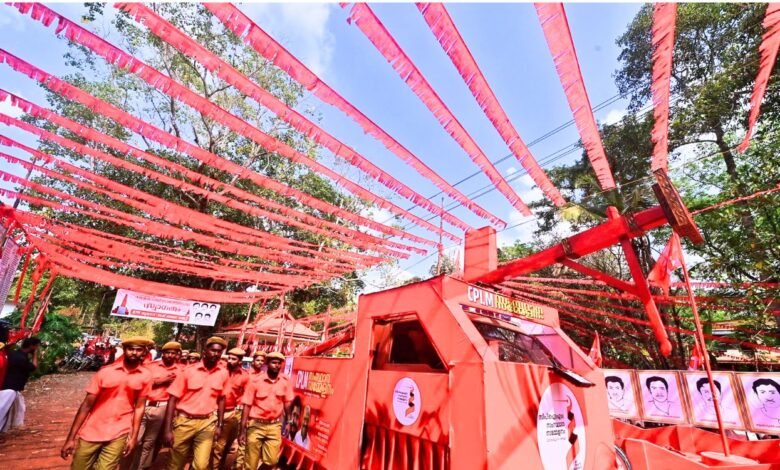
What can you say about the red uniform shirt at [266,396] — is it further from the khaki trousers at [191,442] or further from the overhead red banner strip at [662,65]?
the overhead red banner strip at [662,65]

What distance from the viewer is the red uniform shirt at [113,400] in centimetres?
375

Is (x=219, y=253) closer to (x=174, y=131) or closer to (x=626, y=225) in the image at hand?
(x=174, y=131)

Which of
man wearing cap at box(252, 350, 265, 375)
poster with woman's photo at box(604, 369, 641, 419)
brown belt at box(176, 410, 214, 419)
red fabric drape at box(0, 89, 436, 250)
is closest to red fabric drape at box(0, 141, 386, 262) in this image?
red fabric drape at box(0, 89, 436, 250)

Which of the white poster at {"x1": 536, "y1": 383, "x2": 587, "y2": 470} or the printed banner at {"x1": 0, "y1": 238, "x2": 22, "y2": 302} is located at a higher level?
the printed banner at {"x1": 0, "y1": 238, "x2": 22, "y2": 302}

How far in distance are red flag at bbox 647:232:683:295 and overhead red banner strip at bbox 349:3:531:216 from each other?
82.1 inches

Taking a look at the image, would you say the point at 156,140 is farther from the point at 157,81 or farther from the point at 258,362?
the point at 258,362

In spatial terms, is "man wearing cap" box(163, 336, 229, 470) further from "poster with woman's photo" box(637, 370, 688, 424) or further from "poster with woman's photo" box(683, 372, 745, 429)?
"poster with woman's photo" box(637, 370, 688, 424)

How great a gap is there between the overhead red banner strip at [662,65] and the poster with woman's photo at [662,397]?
724 cm

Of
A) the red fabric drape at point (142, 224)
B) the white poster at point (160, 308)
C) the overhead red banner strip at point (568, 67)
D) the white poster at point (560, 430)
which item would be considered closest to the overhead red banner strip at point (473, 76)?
the overhead red banner strip at point (568, 67)

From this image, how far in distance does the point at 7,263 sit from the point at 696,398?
1626cm

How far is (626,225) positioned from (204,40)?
59.5ft

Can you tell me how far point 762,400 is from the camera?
7.23m

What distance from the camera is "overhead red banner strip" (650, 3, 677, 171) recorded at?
2848 millimetres

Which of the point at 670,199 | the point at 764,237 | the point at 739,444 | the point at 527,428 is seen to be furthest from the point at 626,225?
the point at 764,237
